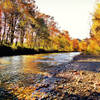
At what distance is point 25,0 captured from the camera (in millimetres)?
34562

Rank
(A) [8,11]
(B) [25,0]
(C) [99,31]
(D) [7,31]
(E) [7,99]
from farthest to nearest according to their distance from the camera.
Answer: (B) [25,0] < (D) [7,31] < (A) [8,11] < (C) [99,31] < (E) [7,99]

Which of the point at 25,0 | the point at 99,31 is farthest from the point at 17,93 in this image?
the point at 25,0

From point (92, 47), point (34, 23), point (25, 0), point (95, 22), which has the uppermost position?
point (25, 0)

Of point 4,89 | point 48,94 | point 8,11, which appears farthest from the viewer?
point 8,11

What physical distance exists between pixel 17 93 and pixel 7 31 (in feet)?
98.1

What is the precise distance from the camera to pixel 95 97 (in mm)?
4309

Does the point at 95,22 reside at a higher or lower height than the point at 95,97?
higher

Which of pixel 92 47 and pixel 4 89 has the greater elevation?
pixel 92 47

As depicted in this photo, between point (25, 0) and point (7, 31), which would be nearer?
point (7, 31)

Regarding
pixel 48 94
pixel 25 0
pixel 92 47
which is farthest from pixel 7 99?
pixel 25 0

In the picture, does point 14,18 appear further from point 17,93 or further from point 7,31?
point 17,93

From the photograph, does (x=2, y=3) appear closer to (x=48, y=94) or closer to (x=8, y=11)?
(x=8, y=11)

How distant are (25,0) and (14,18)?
6.03m

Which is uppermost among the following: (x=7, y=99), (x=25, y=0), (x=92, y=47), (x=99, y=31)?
(x=25, y=0)
